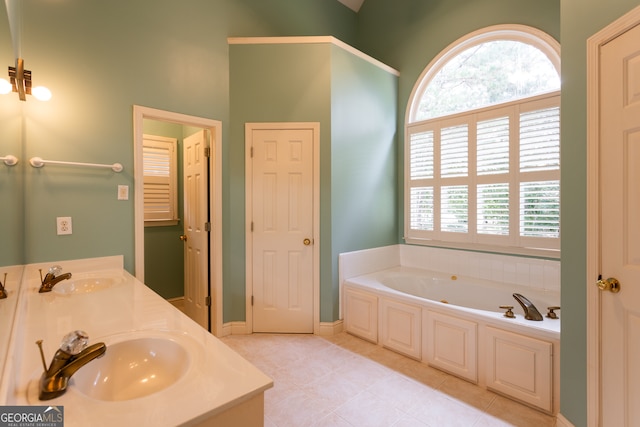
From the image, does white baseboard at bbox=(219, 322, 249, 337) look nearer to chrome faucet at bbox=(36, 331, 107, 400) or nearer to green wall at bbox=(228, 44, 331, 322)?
green wall at bbox=(228, 44, 331, 322)

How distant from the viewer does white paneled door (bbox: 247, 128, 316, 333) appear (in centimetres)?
297

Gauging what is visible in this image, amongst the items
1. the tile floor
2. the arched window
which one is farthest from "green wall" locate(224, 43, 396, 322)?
the arched window

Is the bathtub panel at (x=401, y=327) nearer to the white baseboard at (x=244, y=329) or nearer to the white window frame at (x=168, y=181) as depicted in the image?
the white baseboard at (x=244, y=329)

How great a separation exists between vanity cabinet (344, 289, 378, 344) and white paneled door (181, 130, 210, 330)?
54.8 inches

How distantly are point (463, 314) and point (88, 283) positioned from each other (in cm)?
258

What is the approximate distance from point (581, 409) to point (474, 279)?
1.57m

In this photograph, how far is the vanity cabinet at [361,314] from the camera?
2816 millimetres

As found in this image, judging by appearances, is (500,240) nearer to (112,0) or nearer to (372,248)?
(372,248)

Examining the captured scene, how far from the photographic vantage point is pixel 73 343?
0.80 metres

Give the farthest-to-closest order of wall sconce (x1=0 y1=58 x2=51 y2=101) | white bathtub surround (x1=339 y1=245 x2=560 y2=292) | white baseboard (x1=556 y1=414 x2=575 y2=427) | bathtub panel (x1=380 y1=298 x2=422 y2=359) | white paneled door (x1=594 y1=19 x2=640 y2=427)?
white bathtub surround (x1=339 y1=245 x2=560 y2=292) < bathtub panel (x1=380 y1=298 x2=422 y2=359) < white baseboard (x1=556 y1=414 x2=575 y2=427) < wall sconce (x1=0 y1=58 x2=51 y2=101) < white paneled door (x1=594 y1=19 x2=640 y2=427)

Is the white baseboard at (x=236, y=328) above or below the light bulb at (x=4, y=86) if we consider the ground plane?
below

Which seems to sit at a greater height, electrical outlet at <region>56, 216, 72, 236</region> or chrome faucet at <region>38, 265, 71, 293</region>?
electrical outlet at <region>56, 216, 72, 236</region>

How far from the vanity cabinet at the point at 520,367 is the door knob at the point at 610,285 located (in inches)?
25.4

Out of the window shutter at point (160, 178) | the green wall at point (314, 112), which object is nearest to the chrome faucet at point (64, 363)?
the green wall at point (314, 112)
